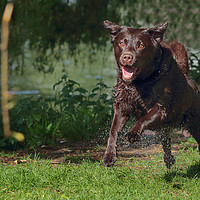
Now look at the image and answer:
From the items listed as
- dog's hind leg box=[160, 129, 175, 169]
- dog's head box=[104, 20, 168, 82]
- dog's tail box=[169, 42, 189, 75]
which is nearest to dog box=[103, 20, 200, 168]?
dog's head box=[104, 20, 168, 82]

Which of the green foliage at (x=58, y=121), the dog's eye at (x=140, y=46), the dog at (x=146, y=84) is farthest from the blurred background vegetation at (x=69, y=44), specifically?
the dog's eye at (x=140, y=46)

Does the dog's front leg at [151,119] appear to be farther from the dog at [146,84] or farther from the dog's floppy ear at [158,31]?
the dog's floppy ear at [158,31]

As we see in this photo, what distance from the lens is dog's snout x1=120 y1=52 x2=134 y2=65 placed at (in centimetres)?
339

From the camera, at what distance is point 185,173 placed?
3.97 metres

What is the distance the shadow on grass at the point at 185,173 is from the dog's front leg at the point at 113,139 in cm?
59

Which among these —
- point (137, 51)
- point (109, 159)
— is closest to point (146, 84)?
point (137, 51)

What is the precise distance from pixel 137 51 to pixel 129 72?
0.20m

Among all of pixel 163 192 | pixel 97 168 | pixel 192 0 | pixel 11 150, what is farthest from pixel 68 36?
pixel 163 192

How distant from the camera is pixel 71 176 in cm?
361

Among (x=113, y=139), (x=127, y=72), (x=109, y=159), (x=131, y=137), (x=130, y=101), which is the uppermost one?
(x=127, y=72)

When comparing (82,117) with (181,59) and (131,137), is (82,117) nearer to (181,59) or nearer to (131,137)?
(181,59)

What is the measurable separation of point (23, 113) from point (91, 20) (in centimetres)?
388

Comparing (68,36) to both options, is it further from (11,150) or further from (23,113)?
(11,150)

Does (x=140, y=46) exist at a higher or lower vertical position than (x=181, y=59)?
higher
